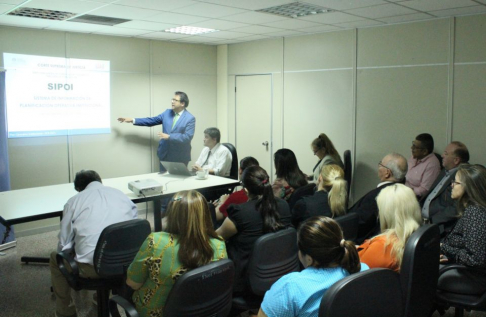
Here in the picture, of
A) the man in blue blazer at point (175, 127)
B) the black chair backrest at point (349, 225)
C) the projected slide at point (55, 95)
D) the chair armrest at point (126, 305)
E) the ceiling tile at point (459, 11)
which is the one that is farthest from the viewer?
the man in blue blazer at point (175, 127)

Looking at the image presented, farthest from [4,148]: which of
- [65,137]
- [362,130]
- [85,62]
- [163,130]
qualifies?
[362,130]

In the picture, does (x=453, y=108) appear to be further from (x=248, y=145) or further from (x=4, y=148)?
(x=4, y=148)

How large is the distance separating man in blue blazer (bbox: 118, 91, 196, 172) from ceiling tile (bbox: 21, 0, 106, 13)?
2.09m

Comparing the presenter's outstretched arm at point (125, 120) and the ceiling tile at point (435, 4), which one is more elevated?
the ceiling tile at point (435, 4)

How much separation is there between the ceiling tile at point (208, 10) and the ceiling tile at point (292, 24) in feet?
2.74

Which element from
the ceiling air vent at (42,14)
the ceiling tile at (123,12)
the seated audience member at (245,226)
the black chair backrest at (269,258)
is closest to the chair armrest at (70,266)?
the seated audience member at (245,226)

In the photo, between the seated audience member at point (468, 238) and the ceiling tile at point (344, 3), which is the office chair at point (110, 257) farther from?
the ceiling tile at point (344, 3)

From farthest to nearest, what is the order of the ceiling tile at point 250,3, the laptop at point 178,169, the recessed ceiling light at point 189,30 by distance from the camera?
the recessed ceiling light at point 189,30, the laptop at point 178,169, the ceiling tile at point 250,3

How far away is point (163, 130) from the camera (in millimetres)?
6605

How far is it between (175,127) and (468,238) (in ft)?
14.6

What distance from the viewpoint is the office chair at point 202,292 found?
196cm

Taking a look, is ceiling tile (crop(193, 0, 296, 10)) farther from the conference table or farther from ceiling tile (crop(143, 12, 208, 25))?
the conference table

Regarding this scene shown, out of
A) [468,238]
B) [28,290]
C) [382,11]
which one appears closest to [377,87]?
[382,11]

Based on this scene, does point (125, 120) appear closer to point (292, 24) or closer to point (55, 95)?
point (55, 95)
